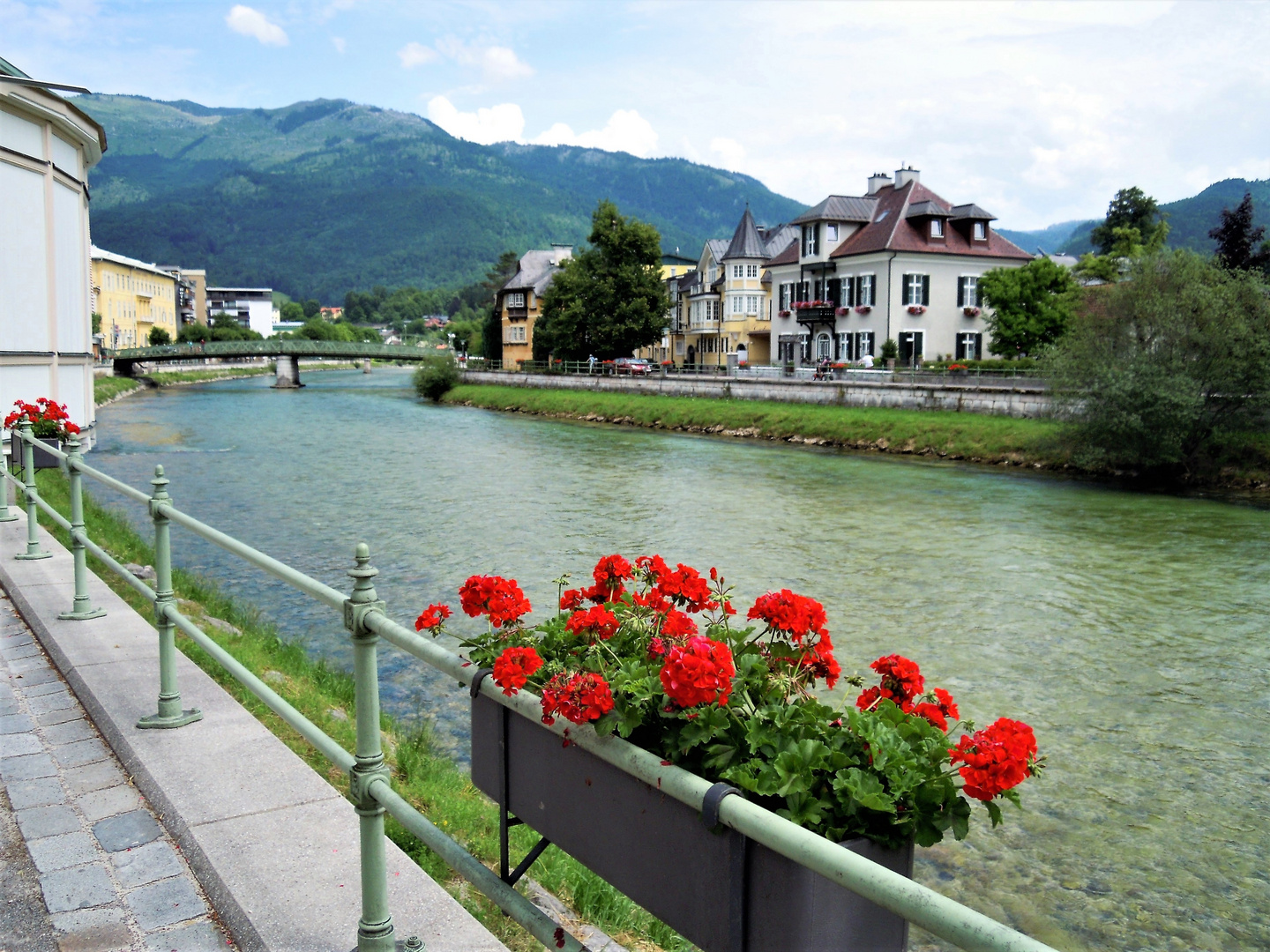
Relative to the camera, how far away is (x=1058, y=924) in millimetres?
6262

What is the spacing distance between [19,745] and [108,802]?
1.04m

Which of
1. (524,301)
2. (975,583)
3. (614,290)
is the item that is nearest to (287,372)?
Result: (524,301)

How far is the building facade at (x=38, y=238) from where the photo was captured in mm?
16812

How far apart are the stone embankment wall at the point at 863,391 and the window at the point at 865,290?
9.17 m

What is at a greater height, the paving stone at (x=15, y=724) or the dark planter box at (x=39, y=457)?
the dark planter box at (x=39, y=457)

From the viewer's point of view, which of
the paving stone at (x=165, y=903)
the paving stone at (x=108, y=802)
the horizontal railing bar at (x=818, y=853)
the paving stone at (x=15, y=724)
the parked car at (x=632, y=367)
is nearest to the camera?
the horizontal railing bar at (x=818, y=853)

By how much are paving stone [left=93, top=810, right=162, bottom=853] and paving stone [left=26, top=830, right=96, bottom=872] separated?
0.05m

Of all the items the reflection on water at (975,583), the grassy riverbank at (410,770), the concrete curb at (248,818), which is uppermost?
the concrete curb at (248,818)

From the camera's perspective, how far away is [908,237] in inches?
2032

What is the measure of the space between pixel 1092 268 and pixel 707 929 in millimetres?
54885

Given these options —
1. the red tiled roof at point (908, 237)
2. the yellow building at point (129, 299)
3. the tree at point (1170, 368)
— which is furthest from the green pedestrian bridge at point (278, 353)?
the tree at point (1170, 368)

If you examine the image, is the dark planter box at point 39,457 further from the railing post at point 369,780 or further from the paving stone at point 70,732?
the railing post at point 369,780

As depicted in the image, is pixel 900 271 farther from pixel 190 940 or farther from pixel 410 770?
pixel 190 940

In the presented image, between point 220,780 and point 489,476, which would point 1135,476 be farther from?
point 220,780
